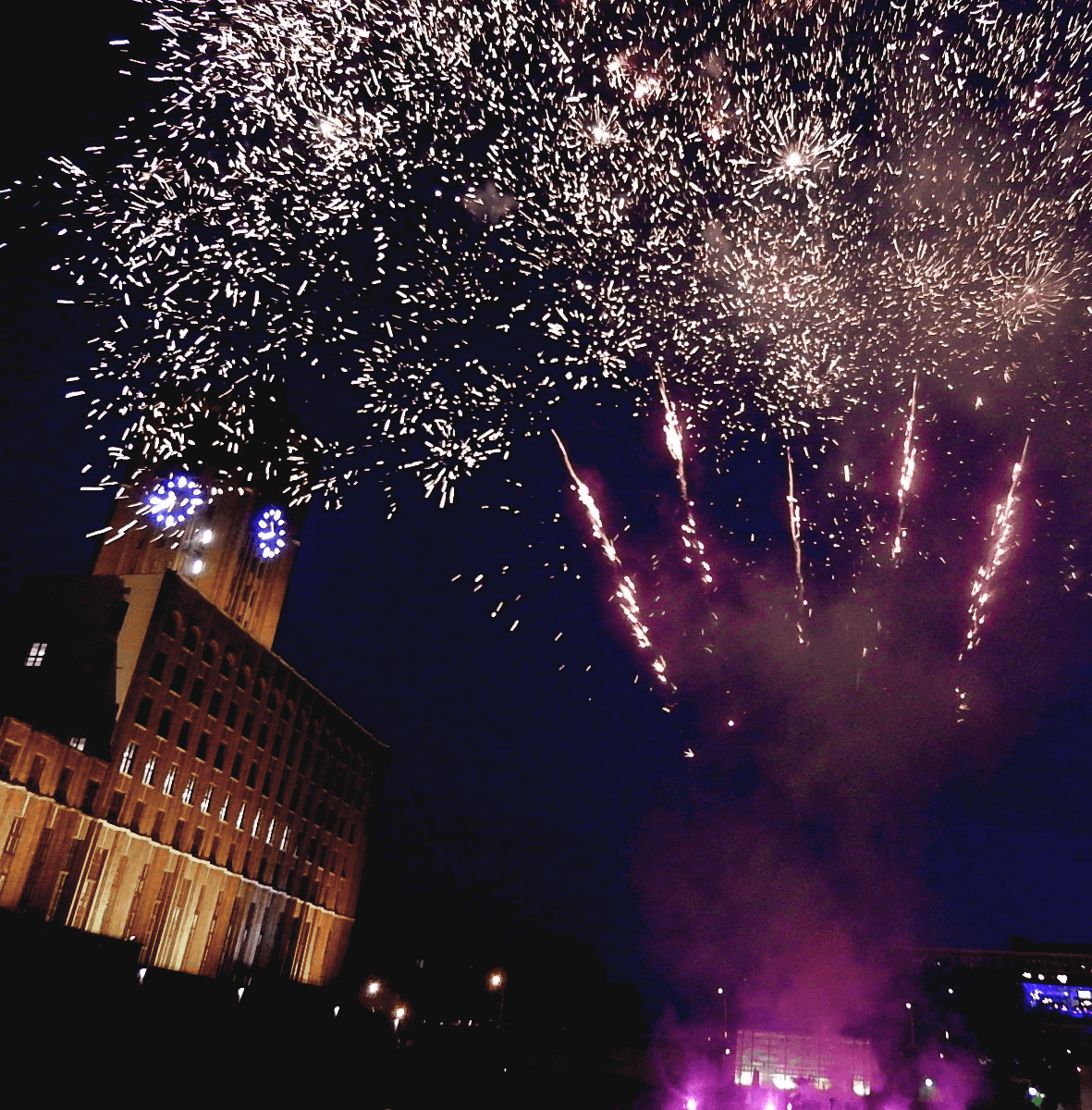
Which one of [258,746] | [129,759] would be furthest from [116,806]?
[258,746]

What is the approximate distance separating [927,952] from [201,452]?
65.8 m

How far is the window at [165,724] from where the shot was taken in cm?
4691

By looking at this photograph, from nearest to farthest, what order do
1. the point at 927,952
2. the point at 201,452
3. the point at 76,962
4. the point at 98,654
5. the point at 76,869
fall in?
the point at 76,962, the point at 76,869, the point at 98,654, the point at 201,452, the point at 927,952

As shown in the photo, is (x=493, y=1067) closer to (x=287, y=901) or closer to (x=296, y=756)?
(x=287, y=901)

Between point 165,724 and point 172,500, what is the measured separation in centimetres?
1474

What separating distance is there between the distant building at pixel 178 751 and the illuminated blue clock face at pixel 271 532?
146 mm

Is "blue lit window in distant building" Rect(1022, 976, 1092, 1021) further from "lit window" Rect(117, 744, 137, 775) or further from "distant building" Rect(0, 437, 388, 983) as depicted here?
"lit window" Rect(117, 744, 137, 775)

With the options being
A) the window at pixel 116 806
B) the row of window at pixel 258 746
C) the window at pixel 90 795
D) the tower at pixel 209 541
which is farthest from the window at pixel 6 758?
the tower at pixel 209 541

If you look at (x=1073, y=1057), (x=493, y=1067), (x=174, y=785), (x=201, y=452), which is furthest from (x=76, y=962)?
(x=1073, y=1057)

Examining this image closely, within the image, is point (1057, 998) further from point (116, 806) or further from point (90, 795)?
point (90, 795)

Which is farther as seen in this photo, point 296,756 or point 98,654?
point 296,756

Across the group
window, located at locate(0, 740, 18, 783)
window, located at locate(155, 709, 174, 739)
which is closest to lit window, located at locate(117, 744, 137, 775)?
window, located at locate(155, 709, 174, 739)

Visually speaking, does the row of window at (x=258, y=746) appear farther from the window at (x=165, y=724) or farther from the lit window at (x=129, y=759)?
the lit window at (x=129, y=759)

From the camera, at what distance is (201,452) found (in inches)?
2250
